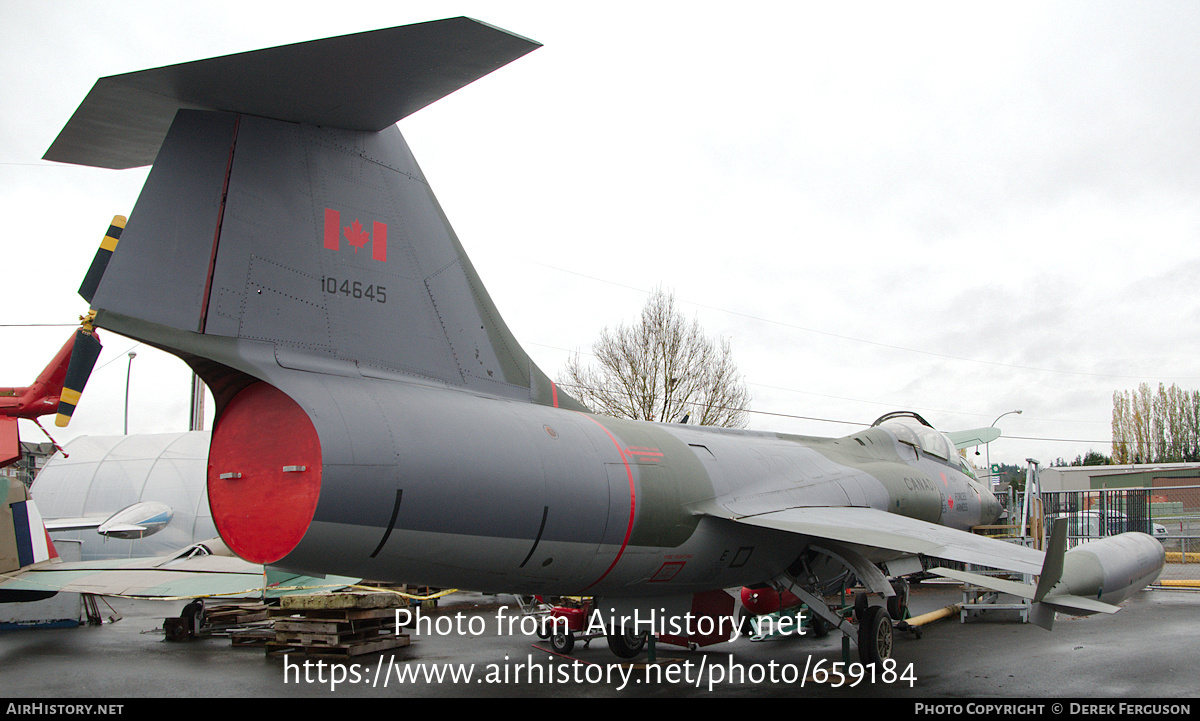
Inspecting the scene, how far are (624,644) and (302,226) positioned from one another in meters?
6.01

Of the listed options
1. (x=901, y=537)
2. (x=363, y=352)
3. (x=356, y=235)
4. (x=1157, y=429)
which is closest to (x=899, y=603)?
(x=901, y=537)

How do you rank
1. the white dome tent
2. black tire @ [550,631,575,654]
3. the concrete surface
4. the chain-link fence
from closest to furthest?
the concrete surface, black tire @ [550,631,575,654], the chain-link fence, the white dome tent

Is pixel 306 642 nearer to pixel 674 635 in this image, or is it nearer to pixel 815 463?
pixel 674 635

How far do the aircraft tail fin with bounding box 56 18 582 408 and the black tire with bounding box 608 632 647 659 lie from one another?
420cm

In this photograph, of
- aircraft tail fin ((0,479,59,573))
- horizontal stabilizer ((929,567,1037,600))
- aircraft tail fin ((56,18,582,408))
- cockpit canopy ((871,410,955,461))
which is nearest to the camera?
aircraft tail fin ((56,18,582,408))

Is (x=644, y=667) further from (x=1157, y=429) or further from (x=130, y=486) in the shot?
(x=1157, y=429)

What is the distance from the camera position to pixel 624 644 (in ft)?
28.3

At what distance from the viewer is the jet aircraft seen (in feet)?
13.6

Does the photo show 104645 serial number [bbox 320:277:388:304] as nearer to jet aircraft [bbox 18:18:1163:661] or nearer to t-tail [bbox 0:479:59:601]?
jet aircraft [bbox 18:18:1163:661]

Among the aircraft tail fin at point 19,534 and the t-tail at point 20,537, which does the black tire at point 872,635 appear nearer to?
the t-tail at point 20,537

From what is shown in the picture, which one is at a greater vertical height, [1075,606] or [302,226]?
[302,226]

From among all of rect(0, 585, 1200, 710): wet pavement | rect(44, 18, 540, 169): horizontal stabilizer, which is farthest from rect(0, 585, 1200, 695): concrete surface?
rect(44, 18, 540, 169): horizontal stabilizer

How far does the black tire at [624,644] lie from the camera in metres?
8.55
